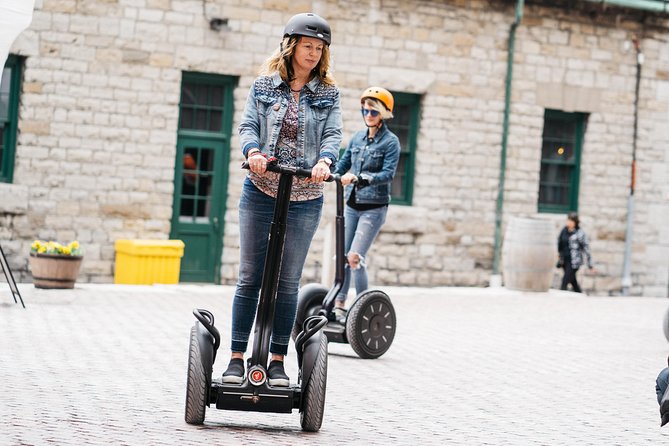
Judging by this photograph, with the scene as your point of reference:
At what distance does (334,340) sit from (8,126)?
8.29m

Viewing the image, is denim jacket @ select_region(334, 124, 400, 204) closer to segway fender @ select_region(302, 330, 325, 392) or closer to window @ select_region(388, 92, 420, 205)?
segway fender @ select_region(302, 330, 325, 392)

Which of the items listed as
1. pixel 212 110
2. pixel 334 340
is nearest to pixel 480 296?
pixel 212 110

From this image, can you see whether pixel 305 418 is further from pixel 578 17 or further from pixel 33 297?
pixel 578 17

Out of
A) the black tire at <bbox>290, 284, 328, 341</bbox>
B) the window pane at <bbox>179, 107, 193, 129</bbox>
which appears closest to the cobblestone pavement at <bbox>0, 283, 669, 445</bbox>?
the black tire at <bbox>290, 284, 328, 341</bbox>

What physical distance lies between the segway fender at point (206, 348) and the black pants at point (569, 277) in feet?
48.9

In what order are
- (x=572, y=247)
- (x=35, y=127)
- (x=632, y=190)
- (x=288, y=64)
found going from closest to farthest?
(x=288, y=64) < (x=35, y=127) < (x=572, y=247) < (x=632, y=190)

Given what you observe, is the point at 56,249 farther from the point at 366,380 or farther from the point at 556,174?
the point at 556,174

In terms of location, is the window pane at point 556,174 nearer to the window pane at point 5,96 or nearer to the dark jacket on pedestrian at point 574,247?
the dark jacket on pedestrian at point 574,247

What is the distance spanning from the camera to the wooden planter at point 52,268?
14.7m

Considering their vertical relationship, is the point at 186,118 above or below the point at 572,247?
above

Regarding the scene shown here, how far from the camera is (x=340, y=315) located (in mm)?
10406

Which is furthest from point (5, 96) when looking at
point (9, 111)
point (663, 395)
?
point (663, 395)

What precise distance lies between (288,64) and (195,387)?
5.59ft

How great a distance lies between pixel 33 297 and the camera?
1376 centimetres
